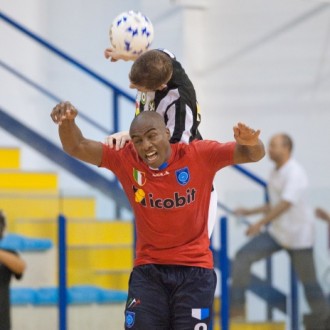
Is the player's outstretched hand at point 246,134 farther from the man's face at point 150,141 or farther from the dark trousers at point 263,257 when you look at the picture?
the dark trousers at point 263,257

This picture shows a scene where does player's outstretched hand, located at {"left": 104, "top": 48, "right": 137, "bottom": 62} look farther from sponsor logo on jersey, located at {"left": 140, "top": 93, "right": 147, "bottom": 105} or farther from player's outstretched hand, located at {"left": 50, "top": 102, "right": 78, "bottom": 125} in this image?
player's outstretched hand, located at {"left": 50, "top": 102, "right": 78, "bottom": 125}

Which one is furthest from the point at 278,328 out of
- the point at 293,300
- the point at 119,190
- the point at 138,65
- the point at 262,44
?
the point at 138,65

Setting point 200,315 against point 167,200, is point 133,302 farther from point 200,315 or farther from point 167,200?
point 167,200

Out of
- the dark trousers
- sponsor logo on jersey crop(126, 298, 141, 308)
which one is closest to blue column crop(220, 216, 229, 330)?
the dark trousers

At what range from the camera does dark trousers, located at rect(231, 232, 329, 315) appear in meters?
6.23

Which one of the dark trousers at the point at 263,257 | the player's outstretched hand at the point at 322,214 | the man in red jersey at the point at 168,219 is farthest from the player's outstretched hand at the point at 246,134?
the player's outstretched hand at the point at 322,214

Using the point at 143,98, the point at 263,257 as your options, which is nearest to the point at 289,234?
the point at 263,257

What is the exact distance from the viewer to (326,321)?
21.1 ft

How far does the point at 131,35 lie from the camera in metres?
3.86

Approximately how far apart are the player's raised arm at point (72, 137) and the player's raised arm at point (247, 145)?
0.52 metres

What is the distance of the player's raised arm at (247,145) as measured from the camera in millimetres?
3490

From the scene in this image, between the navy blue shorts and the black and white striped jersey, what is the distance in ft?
1.63

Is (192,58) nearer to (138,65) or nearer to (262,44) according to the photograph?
(262,44)

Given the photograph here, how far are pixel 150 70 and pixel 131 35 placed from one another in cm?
30
